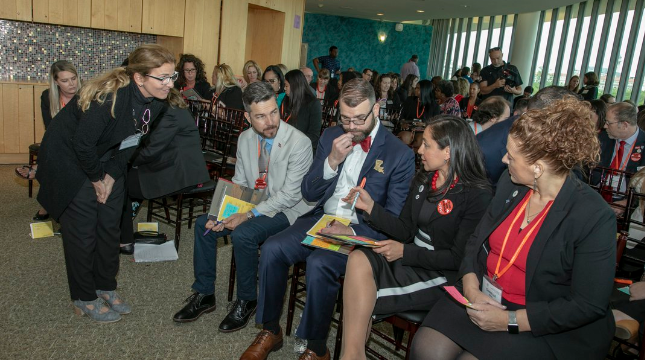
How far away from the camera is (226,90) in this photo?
18.9 ft

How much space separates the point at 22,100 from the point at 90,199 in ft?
13.2

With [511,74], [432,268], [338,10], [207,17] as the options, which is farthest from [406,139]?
[338,10]

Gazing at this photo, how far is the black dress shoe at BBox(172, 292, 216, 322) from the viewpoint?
9.21 feet

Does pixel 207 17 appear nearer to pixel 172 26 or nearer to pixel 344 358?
pixel 172 26

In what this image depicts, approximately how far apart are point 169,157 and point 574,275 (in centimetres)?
266

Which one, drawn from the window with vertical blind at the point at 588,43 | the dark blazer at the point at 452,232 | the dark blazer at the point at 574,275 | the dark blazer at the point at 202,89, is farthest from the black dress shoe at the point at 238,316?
the window with vertical blind at the point at 588,43

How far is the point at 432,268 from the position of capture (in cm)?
220

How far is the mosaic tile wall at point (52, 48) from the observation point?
5.98 metres

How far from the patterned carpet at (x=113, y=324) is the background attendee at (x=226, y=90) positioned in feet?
7.76

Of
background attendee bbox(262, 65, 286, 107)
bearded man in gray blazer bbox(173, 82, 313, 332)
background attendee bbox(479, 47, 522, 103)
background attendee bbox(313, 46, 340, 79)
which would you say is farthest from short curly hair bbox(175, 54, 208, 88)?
background attendee bbox(313, 46, 340, 79)

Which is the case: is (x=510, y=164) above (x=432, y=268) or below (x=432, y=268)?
above

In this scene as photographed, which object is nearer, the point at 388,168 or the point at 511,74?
the point at 388,168

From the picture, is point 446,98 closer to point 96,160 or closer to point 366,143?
point 366,143

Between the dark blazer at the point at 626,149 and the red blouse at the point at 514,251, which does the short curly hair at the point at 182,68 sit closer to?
the dark blazer at the point at 626,149
